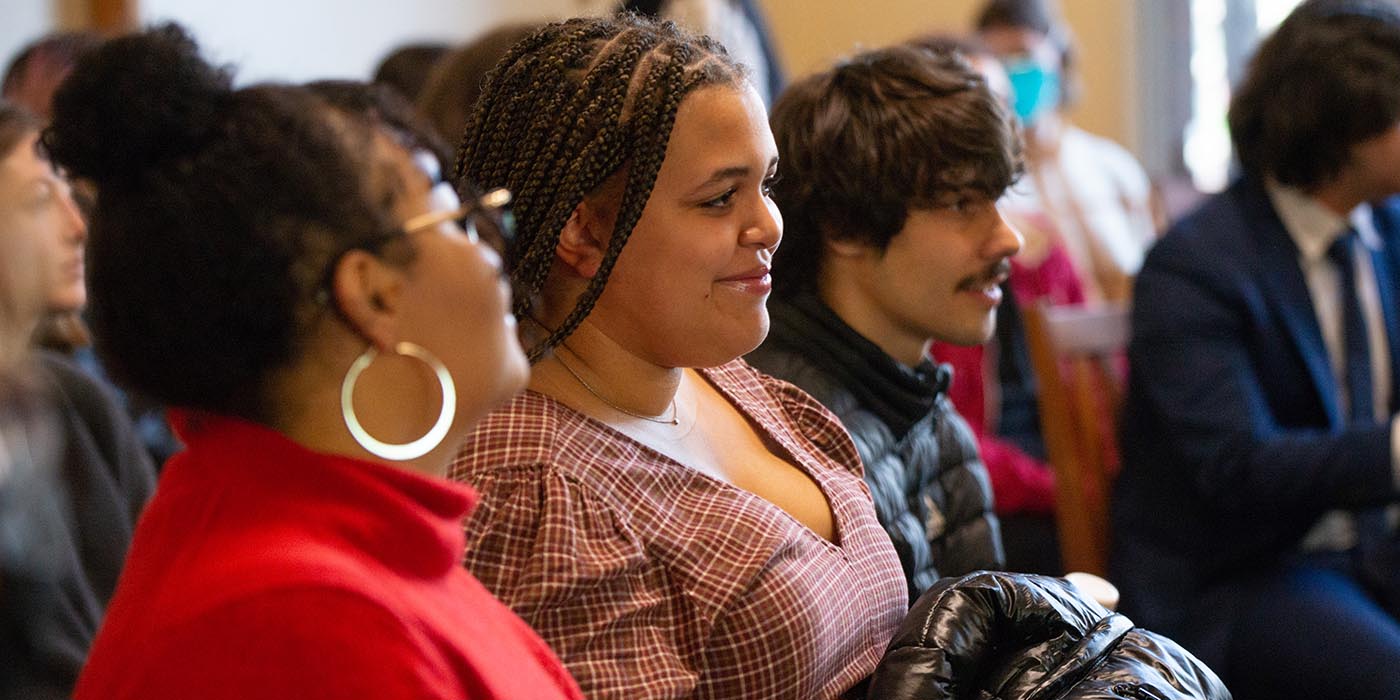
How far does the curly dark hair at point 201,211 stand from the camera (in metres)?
0.75

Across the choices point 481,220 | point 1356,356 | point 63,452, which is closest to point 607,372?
point 481,220

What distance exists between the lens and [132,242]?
76cm

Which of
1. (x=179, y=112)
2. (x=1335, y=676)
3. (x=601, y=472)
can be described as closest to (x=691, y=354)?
(x=601, y=472)

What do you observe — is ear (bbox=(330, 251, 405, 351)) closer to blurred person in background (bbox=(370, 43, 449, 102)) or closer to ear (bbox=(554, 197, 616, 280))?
ear (bbox=(554, 197, 616, 280))

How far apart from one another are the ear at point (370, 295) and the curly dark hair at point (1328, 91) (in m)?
1.65

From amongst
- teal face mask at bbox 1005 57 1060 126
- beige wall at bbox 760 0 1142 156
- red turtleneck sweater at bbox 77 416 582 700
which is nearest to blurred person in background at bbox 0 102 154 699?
red turtleneck sweater at bbox 77 416 582 700

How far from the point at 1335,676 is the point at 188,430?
148 cm

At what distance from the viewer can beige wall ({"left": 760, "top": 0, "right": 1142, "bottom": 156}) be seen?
4.77m

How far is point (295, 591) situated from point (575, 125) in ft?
1.60

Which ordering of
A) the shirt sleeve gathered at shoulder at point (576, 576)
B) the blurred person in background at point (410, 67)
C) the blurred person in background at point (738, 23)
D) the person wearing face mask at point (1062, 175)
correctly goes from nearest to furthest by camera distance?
the shirt sleeve gathered at shoulder at point (576, 576)
the blurred person in background at point (410, 67)
the blurred person in background at point (738, 23)
the person wearing face mask at point (1062, 175)

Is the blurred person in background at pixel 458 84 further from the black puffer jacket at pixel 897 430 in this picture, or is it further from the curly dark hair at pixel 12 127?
the black puffer jacket at pixel 897 430

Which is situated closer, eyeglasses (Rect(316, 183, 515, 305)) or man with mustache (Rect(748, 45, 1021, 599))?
eyeglasses (Rect(316, 183, 515, 305))

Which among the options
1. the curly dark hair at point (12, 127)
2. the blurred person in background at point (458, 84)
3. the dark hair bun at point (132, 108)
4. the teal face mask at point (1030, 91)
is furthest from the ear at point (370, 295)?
the teal face mask at point (1030, 91)

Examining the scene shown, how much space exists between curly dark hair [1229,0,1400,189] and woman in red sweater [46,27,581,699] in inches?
63.0
